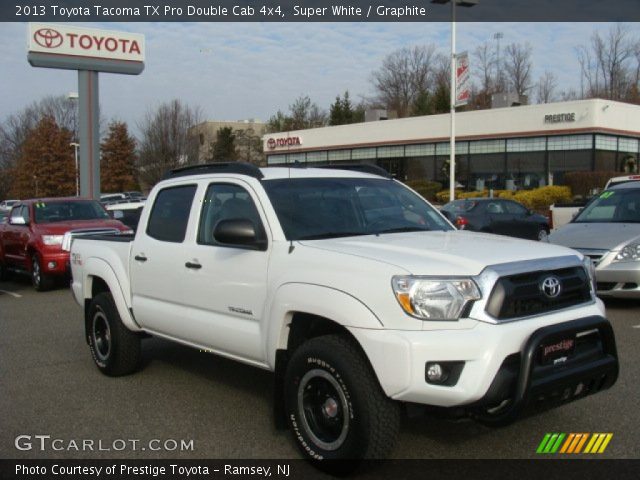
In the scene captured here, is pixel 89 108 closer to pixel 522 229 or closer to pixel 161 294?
pixel 522 229

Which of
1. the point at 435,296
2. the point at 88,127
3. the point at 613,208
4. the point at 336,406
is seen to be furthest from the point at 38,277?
the point at 88,127

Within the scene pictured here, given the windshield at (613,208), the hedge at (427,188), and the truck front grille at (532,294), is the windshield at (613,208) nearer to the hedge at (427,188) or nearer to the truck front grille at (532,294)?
the truck front grille at (532,294)

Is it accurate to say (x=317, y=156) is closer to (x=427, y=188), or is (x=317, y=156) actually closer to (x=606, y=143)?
(x=427, y=188)

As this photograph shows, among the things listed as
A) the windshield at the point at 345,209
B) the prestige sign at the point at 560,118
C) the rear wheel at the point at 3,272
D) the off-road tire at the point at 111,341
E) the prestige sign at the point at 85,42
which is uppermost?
the prestige sign at the point at 85,42

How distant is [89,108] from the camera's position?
1423 inches

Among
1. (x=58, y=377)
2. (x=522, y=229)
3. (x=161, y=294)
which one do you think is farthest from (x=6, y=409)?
(x=522, y=229)

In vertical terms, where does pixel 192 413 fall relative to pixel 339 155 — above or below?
below

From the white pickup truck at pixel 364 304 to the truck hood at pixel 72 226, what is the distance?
26.1ft

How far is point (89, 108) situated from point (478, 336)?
35.7 meters

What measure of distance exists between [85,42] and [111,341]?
109 feet

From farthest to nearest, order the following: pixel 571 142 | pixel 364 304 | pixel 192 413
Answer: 1. pixel 571 142
2. pixel 192 413
3. pixel 364 304

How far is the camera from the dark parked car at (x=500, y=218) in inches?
778

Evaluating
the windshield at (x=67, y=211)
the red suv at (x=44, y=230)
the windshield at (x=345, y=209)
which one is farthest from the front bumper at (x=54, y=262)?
the windshield at (x=345, y=209)

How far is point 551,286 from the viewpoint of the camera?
4109mm
